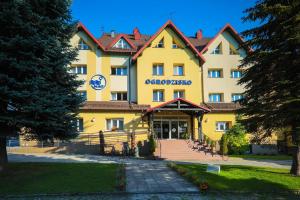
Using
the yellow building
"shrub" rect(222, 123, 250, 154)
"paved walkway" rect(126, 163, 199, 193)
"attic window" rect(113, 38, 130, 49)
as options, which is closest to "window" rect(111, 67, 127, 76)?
the yellow building

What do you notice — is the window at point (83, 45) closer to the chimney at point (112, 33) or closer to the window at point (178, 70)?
the chimney at point (112, 33)

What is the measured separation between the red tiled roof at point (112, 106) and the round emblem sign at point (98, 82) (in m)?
1.45

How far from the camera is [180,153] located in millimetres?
25391

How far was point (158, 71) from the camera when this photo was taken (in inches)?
1258

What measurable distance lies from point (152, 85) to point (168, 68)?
87.0 inches

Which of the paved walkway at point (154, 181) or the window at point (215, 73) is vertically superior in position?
the window at point (215, 73)

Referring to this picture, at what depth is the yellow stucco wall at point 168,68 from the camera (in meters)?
31.1

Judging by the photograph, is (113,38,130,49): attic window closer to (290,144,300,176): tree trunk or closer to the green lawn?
the green lawn

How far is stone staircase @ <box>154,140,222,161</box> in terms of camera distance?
966 inches

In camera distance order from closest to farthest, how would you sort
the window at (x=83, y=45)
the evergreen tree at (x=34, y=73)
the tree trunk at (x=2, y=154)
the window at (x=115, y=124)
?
1. the evergreen tree at (x=34, y=73)
2. the tree trunk at (x=2, y=154)
3. the window at (x=115, y=124)
4. the window at (x=83, y=45)

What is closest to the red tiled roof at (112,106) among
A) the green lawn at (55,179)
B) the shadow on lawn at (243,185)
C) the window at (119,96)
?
the window at (119,96)

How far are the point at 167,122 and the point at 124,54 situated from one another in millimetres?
7246

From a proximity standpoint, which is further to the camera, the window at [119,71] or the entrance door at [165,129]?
the window at [119,71]

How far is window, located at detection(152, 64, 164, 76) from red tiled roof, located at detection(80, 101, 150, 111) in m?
3.39
